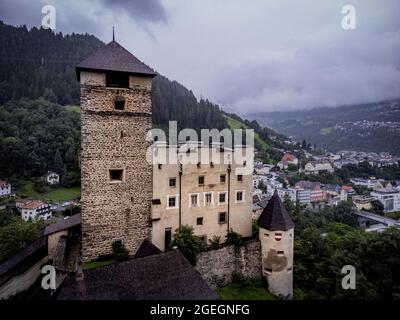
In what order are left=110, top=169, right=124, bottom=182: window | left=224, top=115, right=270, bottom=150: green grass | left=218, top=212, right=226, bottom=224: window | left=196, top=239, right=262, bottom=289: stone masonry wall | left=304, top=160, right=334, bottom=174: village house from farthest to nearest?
left=224, top=115, right=270, bottom=150: green grass, left=304, top=160, right=334, bottom=174: village house, left=218, top=212, right=226, bottom=224: window, left=196, top=239, right=262, bottom=289: stone masonry wall, left=110, top=169, right=124, bottom=182: window

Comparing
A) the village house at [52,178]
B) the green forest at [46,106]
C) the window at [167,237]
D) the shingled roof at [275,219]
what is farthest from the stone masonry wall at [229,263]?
the village house at [52,178]

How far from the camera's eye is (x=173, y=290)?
1238 centimetres

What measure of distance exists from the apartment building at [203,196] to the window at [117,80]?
3951 millimetres

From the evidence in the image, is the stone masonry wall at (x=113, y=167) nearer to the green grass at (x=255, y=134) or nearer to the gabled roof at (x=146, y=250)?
the gabled roof at (x=146, y=250)

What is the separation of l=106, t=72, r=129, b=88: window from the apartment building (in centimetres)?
395

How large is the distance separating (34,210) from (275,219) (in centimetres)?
4242

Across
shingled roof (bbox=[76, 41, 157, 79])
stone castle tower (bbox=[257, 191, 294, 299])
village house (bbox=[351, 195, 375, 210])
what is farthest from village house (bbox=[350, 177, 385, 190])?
shingled roof (bbox=[76, 41, 157, 79])

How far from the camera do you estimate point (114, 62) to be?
17.3 meters

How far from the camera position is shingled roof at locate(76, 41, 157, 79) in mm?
16812

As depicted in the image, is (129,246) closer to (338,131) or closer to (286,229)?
(286,229)

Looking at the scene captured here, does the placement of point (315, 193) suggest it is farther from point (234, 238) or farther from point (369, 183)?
point (234, 238)

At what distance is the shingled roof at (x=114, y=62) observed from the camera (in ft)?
55.2

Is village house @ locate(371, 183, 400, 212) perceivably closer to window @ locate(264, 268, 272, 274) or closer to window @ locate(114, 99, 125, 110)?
window @ locate(264, 268, 272, 274)

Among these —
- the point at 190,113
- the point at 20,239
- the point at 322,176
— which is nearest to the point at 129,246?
the point at 20,239
